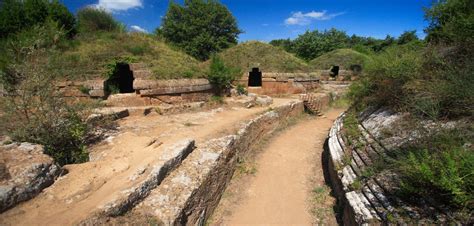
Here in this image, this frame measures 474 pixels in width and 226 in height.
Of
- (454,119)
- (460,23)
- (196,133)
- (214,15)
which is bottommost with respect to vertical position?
(196,133)

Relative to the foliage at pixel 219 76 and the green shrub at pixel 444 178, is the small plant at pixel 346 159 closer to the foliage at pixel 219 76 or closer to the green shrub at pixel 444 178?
the green shrub at pixel 444 178

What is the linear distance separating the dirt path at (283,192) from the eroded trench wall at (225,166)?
1.20 feet

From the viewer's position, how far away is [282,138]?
914cm

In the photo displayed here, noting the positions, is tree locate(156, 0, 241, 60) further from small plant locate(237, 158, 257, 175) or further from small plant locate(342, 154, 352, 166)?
small plant locate(342, 154, 352, 166)

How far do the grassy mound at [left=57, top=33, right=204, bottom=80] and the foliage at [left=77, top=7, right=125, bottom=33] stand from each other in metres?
0.82

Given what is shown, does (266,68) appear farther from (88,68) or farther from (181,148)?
(181,148)

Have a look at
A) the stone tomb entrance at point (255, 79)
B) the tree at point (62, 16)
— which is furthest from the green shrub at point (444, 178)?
the stone tomb entrance at point (255, 79)

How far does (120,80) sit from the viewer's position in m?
9.79

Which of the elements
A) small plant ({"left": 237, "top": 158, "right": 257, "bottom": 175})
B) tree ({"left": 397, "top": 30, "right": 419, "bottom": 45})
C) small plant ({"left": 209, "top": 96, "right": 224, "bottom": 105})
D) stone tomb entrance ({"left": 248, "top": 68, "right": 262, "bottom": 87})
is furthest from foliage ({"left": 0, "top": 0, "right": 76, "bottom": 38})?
tree ({"left": 397, "top": 30, "right": 419, "bottom": 45})

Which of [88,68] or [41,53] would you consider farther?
[88,68]

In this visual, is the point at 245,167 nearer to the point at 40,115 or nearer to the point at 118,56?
the point at 40,115

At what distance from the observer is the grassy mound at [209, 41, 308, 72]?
15.8 m

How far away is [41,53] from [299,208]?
649 centimetres

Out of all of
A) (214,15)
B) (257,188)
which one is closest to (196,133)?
(257,188)
